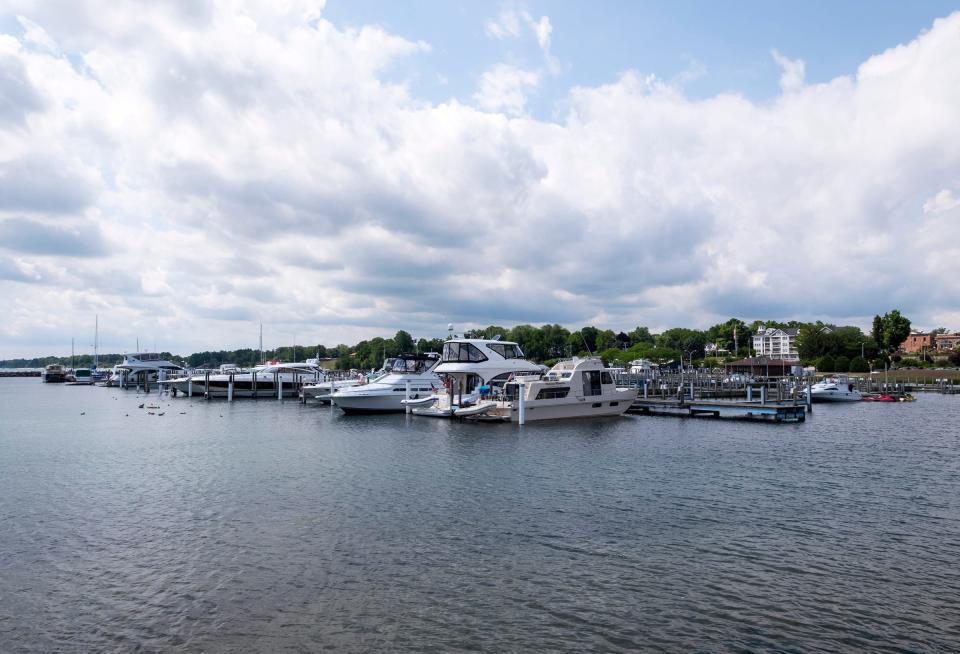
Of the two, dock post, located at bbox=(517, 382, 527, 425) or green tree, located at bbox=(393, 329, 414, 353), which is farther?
green tree, located at bbox=(393, 329, 414, 353)

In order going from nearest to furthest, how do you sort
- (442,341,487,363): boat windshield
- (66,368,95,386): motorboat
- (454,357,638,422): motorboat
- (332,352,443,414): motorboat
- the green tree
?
(454,357,638,422): motorboat < (442,341,487,363): boat windshield < (332,352,443,414): motorboat < (66,368,95,386): motorboat < the green tree

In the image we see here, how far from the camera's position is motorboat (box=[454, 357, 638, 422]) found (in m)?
46.6

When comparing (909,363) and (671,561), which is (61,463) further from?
(909,363)

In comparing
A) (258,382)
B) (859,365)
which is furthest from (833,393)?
(258,382)

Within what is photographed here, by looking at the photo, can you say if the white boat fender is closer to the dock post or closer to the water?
the dock post

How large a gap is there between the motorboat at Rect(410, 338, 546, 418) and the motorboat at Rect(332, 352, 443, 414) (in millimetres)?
1795

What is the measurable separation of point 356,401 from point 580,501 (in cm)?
3806

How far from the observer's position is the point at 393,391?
5641 cm

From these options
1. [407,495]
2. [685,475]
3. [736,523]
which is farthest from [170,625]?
[685,475]

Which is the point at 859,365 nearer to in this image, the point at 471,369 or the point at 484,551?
the point at 471,369

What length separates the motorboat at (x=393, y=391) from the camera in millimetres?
55688

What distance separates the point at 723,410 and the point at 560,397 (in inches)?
665

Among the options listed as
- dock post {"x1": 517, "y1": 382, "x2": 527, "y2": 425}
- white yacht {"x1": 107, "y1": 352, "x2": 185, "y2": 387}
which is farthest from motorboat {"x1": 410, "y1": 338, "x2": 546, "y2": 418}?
white yacht {"x1": 107, "y1": 352, "x2": 185, "y2": 387}

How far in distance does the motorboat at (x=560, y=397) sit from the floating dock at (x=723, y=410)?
5564mm
